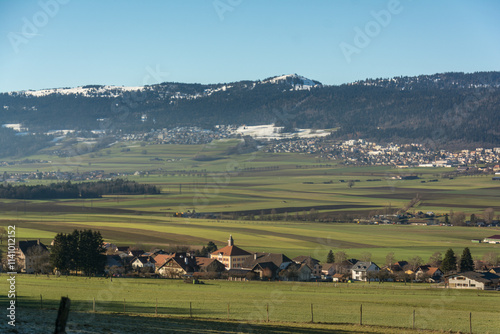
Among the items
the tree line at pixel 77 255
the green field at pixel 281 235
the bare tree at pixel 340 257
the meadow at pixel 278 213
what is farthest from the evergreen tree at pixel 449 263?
the tree line at pixel 77 255

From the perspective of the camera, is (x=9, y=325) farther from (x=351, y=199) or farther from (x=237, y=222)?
(x=351, y=199)

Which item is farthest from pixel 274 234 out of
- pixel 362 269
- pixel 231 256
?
pixel 362 269

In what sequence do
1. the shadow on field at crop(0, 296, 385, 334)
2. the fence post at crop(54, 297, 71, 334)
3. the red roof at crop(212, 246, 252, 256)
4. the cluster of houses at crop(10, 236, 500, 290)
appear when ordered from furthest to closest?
the red roof at crop(212, 246, 252, 256)
the cluster of houses at crop(10, 236, 500, 290)
the shadow on field at crop(0, 296, 385, 334)
the fence post at crop(54, 297, 71, 334)

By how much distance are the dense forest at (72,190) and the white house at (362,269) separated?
79.9 m

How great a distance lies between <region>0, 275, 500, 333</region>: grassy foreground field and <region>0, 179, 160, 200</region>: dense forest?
8532 cm

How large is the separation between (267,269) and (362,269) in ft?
26.7

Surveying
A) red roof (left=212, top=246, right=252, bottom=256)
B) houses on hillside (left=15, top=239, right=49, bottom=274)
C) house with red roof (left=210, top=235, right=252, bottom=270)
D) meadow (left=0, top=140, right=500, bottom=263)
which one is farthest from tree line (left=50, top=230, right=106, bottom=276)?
meadow (left=0, top=140, right=500, bottom=263)

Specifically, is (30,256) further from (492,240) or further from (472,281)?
(492,240)

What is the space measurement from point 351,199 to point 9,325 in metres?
108

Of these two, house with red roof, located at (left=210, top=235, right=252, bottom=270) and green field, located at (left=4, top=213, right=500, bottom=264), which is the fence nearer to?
house with red roof, located at (left=210, top=235, right=252, bottom=270)

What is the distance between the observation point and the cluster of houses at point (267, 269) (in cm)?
4978

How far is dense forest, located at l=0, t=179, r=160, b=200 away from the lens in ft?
393

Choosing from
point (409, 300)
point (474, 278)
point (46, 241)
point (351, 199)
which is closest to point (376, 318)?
point (409, 300)

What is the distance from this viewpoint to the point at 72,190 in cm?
12731
